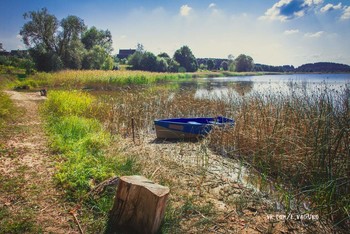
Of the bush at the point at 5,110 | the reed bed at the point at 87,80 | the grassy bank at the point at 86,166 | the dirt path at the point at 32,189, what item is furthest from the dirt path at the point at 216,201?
the reed bed at the point at 87,80

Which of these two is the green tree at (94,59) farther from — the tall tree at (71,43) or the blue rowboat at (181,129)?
the blue rowboat at (181,129)

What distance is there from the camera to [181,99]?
12.6 metres

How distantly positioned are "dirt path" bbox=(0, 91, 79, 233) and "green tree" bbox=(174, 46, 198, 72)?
2777 inches

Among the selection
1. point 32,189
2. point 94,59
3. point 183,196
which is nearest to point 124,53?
point 94,59

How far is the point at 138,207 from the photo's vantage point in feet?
8.88

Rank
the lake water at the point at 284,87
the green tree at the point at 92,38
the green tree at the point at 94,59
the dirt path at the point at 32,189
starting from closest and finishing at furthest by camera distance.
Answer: the dirt path at the point at 32,189 → the lake water at the point at 284,87 → the green tree at the point at 94,59 → the green tree at the point at 92,38

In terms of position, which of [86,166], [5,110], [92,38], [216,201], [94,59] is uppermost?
[92,38]

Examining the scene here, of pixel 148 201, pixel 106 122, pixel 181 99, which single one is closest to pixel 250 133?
pixel 148 201

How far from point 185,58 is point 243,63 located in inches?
1018

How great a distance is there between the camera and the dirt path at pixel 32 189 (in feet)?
9.43

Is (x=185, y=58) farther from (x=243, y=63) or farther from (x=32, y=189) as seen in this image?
(x=32, y=189)

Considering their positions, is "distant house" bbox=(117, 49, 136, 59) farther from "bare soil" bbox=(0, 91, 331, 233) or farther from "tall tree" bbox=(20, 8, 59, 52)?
"bare soil" bbox=(0, 91, 331, 233)

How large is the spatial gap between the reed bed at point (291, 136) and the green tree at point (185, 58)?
208 ft

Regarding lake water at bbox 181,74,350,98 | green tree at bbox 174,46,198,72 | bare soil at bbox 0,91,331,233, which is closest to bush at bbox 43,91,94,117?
bare soil at bbox 0,91,331,233
